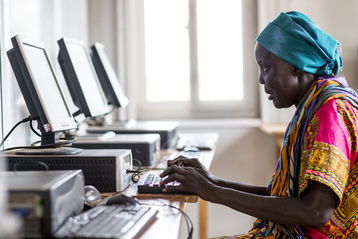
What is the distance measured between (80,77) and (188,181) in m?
0.81

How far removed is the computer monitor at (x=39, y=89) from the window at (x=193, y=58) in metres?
1.80

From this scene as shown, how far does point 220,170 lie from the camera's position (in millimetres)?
3379

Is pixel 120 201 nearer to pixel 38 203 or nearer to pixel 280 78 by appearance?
pixel 38 203

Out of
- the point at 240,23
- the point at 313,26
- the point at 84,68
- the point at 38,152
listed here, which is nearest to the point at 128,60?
the point at 240,23

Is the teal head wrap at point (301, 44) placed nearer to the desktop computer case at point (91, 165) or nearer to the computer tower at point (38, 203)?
the desktop computer case at point (91, 165)

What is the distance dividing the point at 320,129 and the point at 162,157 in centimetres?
112

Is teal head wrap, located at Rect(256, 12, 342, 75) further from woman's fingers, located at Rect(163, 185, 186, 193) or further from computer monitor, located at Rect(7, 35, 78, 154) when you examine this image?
computer monitor, located at Rect(7, 35, 78, 154)

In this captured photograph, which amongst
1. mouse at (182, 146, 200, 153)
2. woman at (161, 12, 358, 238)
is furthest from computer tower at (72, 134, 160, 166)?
woman at (161, 12, 358, 238)

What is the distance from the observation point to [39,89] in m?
1.45

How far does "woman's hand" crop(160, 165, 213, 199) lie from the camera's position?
137 centimetres

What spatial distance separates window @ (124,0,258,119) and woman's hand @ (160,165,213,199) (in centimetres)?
203

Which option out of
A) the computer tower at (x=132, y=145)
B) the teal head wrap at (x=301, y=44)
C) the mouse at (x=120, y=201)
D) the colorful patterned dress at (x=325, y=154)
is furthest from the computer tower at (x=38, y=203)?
the computer tower at (x=132, y=145)

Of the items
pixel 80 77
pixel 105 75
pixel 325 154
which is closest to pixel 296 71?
pixel 325 154

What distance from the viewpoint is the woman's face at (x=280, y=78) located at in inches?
54.2
